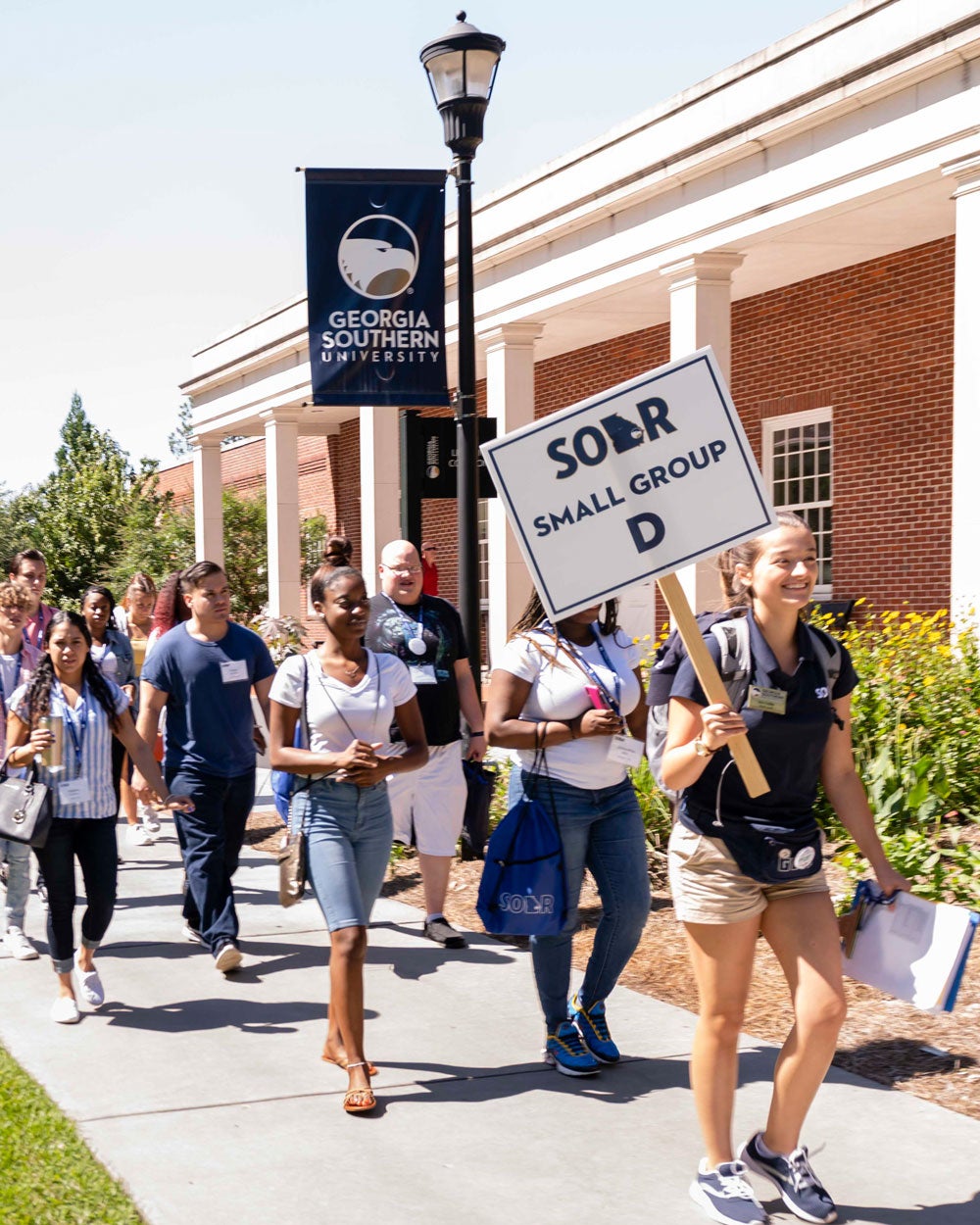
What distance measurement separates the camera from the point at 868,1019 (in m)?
5.68

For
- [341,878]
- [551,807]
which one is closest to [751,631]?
[551,807]

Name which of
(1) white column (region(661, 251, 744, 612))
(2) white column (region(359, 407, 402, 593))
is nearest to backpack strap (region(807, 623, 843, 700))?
(1) white column (region(661, 251, 744, 612))

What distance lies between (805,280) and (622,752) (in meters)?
13.1

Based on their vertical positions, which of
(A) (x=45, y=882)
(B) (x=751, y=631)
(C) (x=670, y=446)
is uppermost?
(C) (x=670, y=446)

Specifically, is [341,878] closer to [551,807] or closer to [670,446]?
[551,807]

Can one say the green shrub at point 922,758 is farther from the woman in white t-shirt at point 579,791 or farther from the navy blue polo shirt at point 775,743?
the navy blue polo shirt at point 775,743

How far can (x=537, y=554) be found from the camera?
4.08 m

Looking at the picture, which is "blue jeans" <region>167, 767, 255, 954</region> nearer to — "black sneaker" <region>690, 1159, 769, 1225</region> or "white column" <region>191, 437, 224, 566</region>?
"black sneaker" <region>690, 1159, 769, 1225</region>

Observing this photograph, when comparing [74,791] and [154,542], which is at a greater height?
[154,542]

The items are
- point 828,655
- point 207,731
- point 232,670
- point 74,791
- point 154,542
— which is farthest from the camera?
point 154,542

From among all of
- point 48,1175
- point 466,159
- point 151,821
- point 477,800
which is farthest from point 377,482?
point 48,1175

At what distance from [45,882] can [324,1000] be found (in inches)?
51.7

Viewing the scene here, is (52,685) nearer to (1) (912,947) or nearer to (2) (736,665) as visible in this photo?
(2) (736,665)

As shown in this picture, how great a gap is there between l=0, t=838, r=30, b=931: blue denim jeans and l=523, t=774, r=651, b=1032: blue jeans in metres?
3.25
